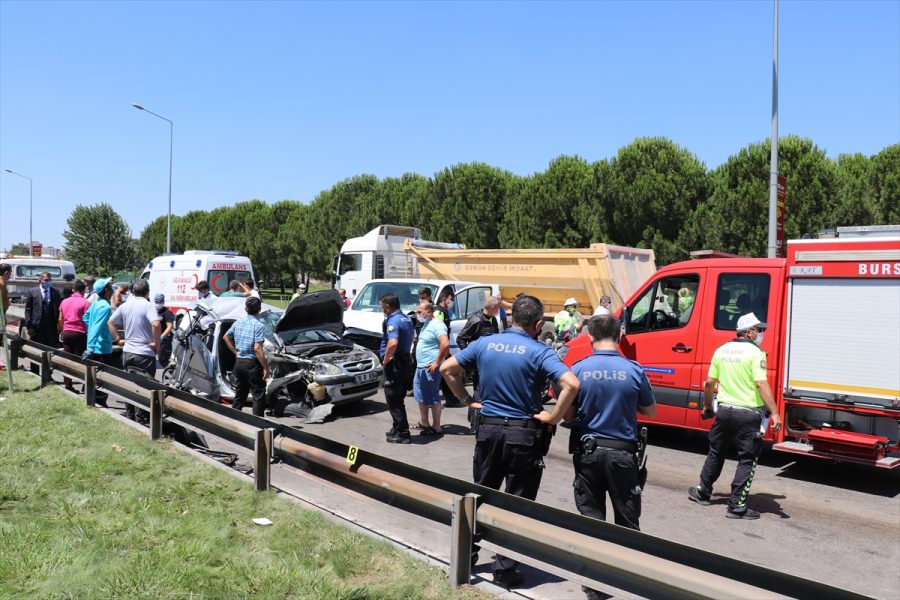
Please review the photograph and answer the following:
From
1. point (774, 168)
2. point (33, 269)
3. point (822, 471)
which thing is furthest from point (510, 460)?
point (33, 269)

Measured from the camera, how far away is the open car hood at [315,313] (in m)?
10.2

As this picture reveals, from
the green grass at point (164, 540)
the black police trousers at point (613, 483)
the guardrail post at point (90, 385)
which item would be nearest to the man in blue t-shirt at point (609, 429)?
the black police trousers at point (613, 483)

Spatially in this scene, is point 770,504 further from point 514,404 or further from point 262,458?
point 262,458

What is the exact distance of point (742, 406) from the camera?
20.3 ft

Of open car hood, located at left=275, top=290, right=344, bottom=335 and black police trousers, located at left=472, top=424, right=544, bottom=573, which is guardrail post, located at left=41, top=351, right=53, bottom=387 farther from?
black police trousers, located at left=472, top=424, right=544, bottom=573

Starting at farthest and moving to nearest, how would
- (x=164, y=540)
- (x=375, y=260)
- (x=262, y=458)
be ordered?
(x=375, y=260) → (x=262, y=458) → (x=164, y=540)

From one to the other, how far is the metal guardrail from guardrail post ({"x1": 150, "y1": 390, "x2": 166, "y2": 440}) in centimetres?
113

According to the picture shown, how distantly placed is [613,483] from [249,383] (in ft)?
20.8

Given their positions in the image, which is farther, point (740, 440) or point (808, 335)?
point (808, 335)

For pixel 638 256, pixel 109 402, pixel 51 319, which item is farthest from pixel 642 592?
pixel 638 256

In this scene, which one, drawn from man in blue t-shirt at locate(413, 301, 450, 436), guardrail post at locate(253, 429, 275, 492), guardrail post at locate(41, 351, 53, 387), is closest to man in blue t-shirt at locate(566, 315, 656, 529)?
guardrail post at locate(253, 429, 275, 492)

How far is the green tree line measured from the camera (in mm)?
23906

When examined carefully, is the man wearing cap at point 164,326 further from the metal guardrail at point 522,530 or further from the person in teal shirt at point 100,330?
the metal guardrail at point 522,530

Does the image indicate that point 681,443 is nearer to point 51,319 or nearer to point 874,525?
point 874,525
